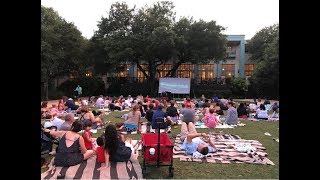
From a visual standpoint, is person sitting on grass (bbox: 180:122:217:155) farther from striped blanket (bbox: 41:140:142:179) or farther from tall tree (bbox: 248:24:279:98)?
tall tree (bbox: 248:24:279:98)

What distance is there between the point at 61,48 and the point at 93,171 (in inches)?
1120

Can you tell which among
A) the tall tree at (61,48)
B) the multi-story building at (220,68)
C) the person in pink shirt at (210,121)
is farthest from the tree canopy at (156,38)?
the person in pink shirt at (210,121)

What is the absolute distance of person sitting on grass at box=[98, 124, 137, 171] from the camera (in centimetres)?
695

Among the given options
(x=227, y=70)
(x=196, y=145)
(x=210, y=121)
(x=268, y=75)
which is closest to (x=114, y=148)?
(x=196, y=145)

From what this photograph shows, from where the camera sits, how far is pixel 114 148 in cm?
709

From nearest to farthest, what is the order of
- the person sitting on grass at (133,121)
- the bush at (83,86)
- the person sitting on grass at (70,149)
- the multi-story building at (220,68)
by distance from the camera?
the person sitting on grass at (70,149), the person sitting on grass at (133,121), the bush at (83,86), the multi-story building at (220,68)

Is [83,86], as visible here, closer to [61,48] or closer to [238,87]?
[61,48]

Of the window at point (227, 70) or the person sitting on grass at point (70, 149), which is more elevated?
the window at point (227, 70)

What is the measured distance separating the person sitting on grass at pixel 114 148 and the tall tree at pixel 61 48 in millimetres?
24048

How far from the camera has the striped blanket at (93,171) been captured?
6328mm

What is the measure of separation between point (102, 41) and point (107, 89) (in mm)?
6897

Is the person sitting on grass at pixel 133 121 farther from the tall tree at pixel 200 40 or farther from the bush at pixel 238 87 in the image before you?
the bush at pixel 238 87
